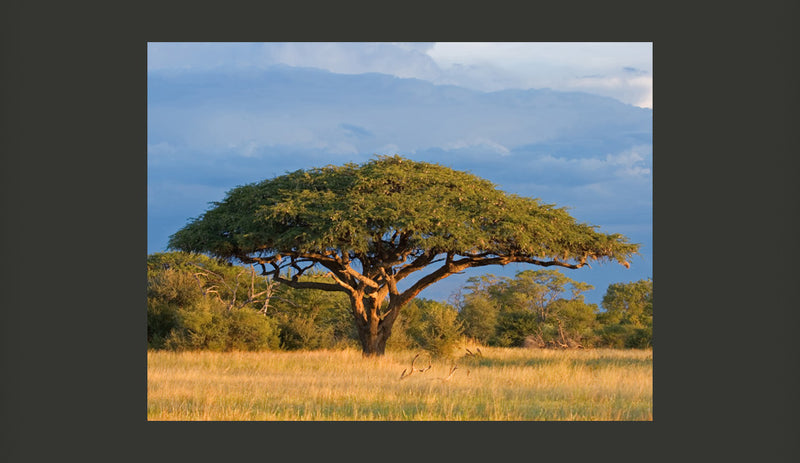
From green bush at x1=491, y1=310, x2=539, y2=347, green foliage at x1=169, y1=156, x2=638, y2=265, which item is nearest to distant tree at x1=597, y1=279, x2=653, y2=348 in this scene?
green bush at x1=491, y1=310, x2=539, y2=347

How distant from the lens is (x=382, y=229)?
20.2 m

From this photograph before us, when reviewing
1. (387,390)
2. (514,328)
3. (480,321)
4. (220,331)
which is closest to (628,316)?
(514,328)

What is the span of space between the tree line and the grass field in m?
4.89

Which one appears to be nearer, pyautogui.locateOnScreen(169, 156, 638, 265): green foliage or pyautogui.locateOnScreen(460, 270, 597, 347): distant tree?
pyautogui.locateOnScreen(169, 156, 638, 265): green foliage

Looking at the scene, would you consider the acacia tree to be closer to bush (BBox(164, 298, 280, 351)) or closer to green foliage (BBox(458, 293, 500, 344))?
bush (BBox(164, 298, 280, 351))

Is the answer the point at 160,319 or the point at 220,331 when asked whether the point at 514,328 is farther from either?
the point at 160,319

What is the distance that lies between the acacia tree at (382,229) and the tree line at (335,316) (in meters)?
2.35

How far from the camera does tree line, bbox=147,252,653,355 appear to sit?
2734 cm

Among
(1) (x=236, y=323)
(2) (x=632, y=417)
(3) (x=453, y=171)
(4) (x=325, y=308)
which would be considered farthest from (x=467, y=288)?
(2) (x=632, y=417)

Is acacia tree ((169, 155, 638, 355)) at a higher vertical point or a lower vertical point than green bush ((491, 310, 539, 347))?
higher

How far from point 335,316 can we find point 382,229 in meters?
20.1

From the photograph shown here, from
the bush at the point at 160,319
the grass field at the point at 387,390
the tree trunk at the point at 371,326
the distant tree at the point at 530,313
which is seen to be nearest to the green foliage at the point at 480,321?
the distant tree at the point at 530,313

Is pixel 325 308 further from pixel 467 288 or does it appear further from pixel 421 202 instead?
pixel 421 202

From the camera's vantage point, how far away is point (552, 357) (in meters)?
24.0
